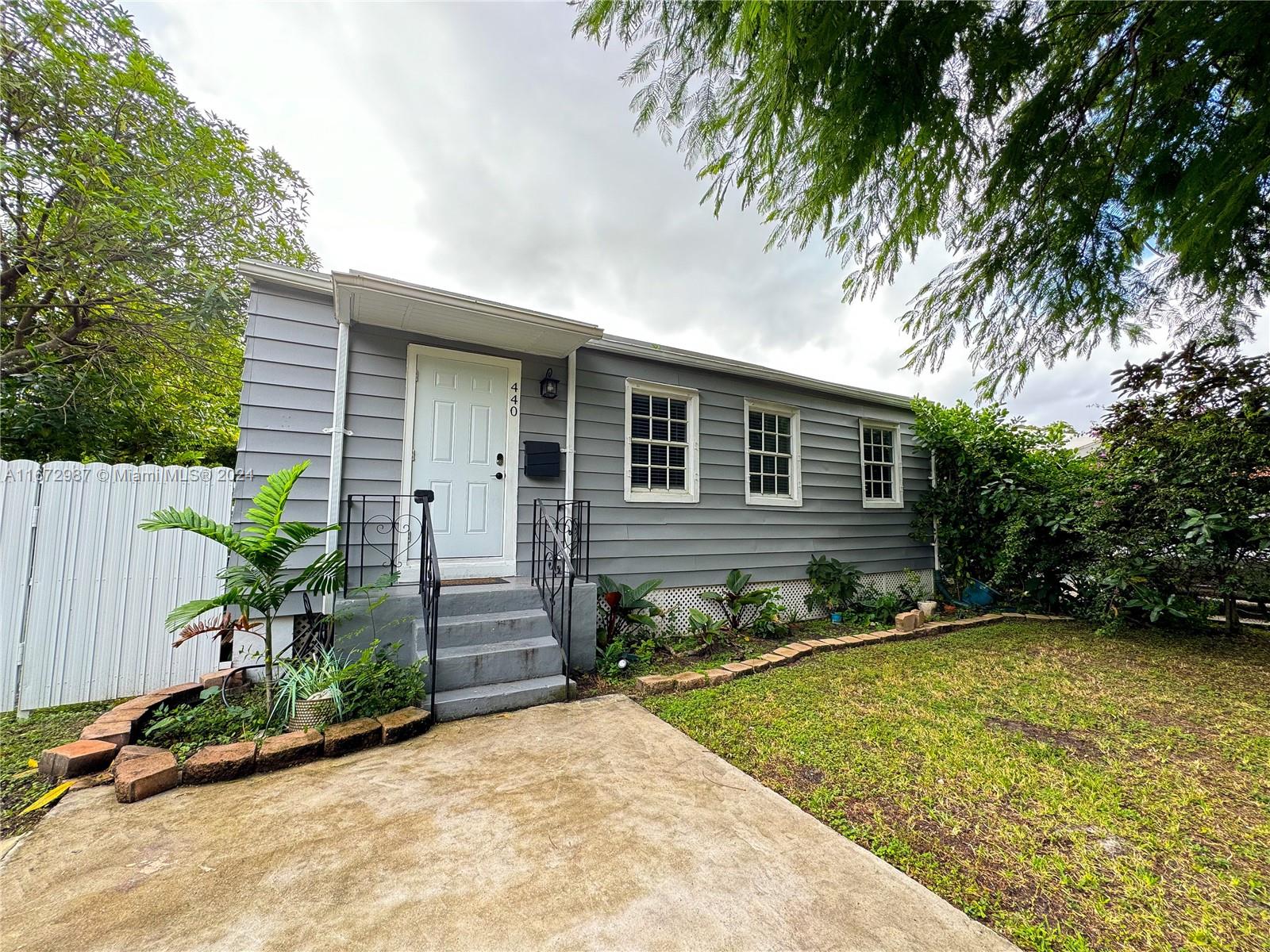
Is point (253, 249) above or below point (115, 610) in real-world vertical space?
above

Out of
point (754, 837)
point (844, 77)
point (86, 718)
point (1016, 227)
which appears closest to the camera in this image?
point (754, 837)

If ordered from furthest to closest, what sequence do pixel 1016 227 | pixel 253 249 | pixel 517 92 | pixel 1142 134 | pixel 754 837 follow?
pixel 253 249, pixel 517 92, pixel 1016 227, pixel 1142 134, pixel 754 837

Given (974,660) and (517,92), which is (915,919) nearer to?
(974,660)

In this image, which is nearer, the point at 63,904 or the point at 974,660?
the point at 63,904

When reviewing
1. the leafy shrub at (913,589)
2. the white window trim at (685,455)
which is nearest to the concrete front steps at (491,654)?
the white window trim at (685,455)

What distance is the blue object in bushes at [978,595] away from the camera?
21.4 feet

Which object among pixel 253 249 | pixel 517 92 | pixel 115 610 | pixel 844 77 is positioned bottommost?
pixel 115 610

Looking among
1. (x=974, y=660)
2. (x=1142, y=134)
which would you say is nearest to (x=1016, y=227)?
(x=1142, y=134)

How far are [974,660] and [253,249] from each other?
11.0 m

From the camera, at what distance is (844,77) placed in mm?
2309

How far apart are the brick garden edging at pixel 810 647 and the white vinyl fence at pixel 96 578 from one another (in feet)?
11.1

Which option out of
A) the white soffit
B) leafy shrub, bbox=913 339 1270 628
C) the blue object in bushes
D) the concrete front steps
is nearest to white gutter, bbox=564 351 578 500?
the white soffit

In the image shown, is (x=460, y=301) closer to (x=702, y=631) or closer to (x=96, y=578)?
(x=96, y=578)

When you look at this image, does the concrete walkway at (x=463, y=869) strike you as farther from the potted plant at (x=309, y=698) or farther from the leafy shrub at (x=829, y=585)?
the leafy shrub at (x=829, y=585)
